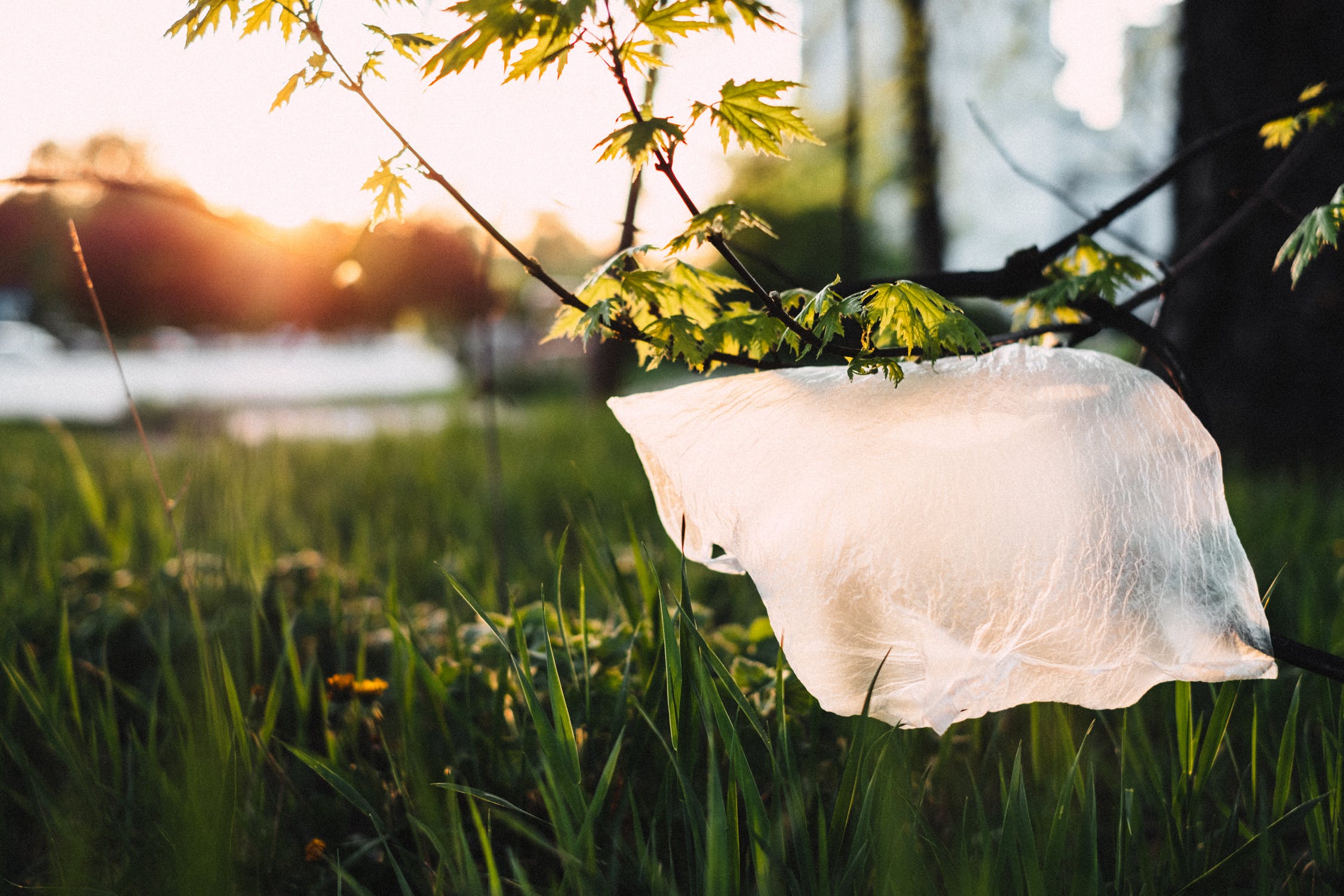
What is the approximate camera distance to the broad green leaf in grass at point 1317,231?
752 mm

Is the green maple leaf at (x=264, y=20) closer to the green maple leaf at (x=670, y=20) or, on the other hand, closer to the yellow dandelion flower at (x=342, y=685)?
the green maple leaf at (x=670, y=20)

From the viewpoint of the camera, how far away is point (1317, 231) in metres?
0.77

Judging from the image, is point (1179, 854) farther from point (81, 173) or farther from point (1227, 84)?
point (1227, 84)

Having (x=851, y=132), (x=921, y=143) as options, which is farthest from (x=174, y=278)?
(x=851, y=132)

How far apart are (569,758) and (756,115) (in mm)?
697

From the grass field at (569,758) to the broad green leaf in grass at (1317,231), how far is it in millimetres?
424

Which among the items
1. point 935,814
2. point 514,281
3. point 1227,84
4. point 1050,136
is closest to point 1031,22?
point 1227,84

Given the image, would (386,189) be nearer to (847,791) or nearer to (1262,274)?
(847,791)

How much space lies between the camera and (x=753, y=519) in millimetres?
787

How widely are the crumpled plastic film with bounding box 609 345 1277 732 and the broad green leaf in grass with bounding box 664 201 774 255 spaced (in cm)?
20

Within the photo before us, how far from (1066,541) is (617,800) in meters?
0.68

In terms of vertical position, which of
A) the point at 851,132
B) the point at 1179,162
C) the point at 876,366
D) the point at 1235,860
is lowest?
the point at 1235,860

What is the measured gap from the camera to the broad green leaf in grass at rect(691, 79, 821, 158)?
2.36ft

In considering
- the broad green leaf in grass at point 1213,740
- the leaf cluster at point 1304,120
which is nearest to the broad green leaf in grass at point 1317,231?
the leaf cluster at point 1304,120
